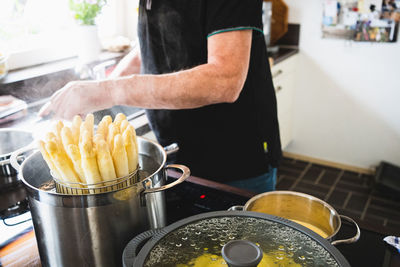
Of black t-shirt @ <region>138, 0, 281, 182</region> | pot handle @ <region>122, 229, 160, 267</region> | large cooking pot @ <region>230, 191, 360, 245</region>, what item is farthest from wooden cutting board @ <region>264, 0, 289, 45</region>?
pot handle @ <region>122, 229, 160, 267</region>

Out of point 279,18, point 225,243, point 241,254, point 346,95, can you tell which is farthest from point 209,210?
point 279,18

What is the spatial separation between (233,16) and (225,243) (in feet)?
2.06

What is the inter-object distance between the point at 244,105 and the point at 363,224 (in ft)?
1.91

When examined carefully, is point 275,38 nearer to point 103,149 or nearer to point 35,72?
point 35,72

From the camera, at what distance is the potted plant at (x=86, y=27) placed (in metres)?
2.04

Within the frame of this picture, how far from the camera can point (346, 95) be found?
2.92 meters

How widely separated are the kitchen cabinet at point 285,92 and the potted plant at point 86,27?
1.20 metres

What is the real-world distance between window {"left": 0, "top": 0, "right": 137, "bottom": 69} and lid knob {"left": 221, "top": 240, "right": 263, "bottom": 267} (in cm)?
170

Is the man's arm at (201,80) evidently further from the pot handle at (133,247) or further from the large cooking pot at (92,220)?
the pot handle at (133,247)

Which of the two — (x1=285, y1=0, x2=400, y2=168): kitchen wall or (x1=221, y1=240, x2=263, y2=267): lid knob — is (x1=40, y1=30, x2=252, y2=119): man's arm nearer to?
(x1=221, y1=240, x2=263, y2=267): lid knob

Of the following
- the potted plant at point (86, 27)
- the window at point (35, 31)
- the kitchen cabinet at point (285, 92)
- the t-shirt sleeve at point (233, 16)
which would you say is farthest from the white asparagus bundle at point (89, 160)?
the kitchen cabinet at point (285, 92)

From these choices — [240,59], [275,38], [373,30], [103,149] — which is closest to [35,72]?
[240,59]

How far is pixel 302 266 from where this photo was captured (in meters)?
0.53

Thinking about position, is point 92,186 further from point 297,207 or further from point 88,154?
point 297,207
